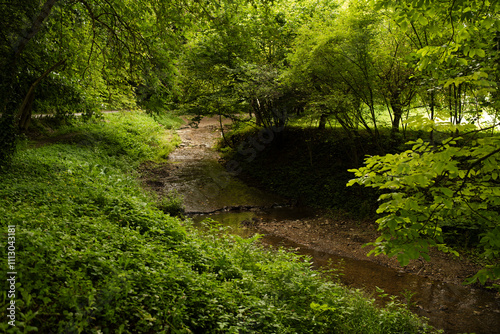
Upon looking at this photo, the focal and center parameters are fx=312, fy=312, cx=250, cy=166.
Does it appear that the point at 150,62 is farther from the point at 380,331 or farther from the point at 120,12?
the point at 380,331

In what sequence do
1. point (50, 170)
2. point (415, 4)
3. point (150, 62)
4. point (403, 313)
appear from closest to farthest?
A: point (415, 4)
point (403, 313)
point (150, 62)
point (50, 170)

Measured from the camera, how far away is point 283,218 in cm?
1035

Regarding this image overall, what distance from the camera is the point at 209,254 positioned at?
458 cm

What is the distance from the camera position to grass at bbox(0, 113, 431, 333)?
104 inches

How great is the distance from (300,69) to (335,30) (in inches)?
62.1

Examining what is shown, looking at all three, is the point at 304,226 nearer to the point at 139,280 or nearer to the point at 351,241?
the point at 351,241

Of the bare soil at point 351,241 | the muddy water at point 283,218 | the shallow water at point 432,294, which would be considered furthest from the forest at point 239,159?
the muddy water at point 283,218

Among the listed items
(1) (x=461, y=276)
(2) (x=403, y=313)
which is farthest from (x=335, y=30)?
(2) (x=403, y=313)

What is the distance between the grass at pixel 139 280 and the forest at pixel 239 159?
2 cm

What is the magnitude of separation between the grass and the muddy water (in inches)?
64.7

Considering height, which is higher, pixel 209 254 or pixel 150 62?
pixel 150 62

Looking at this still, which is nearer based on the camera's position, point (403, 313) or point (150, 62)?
point (403, 313)

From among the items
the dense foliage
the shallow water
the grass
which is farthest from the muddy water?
the grass

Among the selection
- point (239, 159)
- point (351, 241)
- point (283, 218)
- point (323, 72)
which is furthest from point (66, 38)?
point (239, 159)
